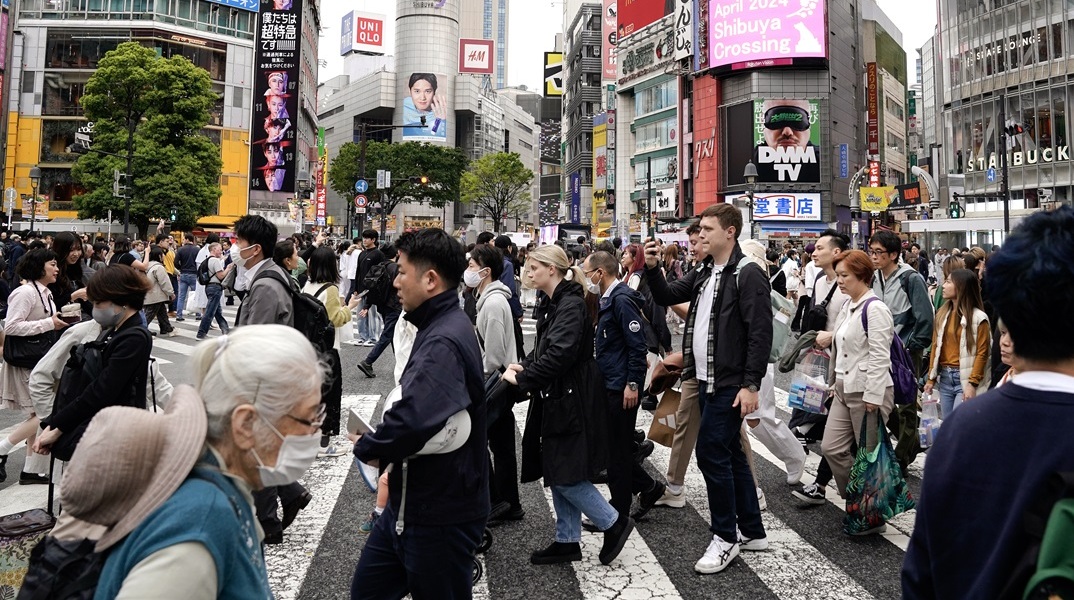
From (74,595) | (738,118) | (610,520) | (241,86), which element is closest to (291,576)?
(610,520)

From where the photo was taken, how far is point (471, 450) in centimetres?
287

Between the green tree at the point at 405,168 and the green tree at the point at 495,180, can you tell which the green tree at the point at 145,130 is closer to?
the green tree at the point at 405,168

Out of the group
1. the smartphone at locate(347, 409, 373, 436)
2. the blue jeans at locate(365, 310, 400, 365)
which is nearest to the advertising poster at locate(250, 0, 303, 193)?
the blue jeans at locate(365, 310, 400, 365)

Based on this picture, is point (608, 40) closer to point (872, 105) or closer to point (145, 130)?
point (872, 105)

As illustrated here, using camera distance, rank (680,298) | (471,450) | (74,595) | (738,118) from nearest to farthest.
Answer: (74,595)
(471,450)
(680,298)
(738,118)

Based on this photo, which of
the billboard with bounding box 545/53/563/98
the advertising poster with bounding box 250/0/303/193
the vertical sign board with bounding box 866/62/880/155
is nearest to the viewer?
the advertising poster with bounding box 250/0/303/193

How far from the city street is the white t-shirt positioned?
122 cm

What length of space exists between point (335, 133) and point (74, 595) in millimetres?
128792

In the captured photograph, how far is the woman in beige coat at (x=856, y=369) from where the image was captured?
500 centimetres

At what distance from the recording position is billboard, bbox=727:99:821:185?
160 ft

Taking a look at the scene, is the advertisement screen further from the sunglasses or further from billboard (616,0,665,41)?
the sunglasses

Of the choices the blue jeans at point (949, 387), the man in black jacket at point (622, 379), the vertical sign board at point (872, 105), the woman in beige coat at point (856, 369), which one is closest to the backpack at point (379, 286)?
the man in black jacket at point (622, 379)

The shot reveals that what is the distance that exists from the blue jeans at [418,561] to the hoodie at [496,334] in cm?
221

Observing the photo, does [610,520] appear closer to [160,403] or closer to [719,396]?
[719,396]
